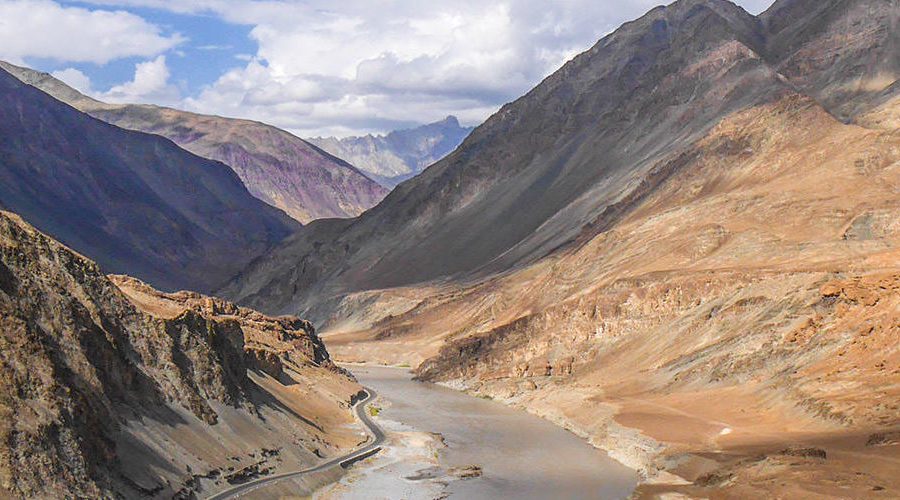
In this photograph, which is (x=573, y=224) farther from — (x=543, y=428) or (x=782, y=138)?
(x=543, y=428)

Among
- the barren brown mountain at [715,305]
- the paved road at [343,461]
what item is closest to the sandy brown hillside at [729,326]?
the barren brown mountain at [715,305]

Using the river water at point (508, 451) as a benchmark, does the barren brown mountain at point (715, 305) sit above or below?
above

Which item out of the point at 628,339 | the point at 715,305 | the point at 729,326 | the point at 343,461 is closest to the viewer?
the point at 343,461

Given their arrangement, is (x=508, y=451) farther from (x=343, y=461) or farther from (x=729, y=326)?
(x=729, y=326)

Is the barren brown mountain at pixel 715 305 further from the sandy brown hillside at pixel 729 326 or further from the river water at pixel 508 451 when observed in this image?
the river water at pixel 508 451

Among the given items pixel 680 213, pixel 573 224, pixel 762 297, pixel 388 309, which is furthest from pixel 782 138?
Result: pixel 388 309

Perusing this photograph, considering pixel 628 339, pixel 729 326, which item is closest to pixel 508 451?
pixel 729 326
